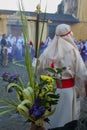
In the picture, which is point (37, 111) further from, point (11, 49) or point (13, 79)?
point (11, 49)

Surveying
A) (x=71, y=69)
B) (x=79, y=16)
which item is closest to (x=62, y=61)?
(x=71, y=69)

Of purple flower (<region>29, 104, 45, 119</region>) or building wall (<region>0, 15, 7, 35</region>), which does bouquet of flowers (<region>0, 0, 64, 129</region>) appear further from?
building wall (<region>0, 15, 7, 35</region>)

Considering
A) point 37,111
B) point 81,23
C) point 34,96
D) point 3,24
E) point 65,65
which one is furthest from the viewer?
point 81,23

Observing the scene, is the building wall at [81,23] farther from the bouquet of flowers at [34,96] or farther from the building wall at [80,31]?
the bouquet of flowers at [34,96]

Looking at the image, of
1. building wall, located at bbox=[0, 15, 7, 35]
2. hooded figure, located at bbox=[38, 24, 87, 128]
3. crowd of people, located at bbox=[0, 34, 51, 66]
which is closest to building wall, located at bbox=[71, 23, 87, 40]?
building wall, located at bbox=[0, 15, 7, 35]

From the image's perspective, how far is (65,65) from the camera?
3.62 meters

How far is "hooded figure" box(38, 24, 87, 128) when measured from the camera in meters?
3.61

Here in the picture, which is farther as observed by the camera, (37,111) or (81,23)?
(81,23)

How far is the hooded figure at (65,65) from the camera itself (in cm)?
361

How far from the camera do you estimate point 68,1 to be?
36969 millimetres

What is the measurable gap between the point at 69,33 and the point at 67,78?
53cm

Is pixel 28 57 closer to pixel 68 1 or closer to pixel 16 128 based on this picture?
pixel 16 128

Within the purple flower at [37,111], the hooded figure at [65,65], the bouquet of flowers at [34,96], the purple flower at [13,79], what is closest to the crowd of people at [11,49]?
the hooded figure at [65,65]

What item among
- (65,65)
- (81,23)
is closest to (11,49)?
(81,23)
